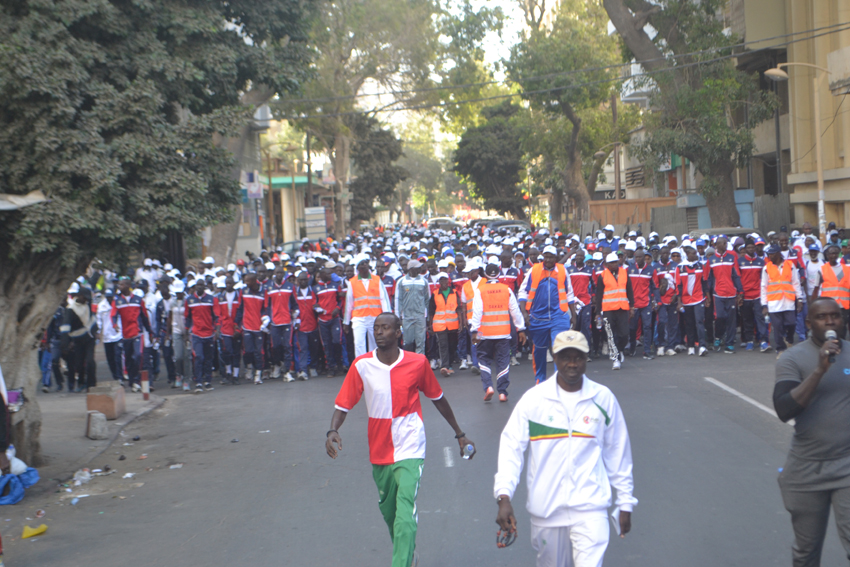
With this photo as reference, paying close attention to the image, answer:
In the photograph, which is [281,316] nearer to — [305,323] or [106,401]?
[305,323]

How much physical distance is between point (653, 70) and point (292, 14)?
16.6 metres

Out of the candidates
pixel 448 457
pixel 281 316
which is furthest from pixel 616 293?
pixel 448 457

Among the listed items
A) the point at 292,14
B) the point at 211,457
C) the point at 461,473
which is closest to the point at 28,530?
the point at 211,457

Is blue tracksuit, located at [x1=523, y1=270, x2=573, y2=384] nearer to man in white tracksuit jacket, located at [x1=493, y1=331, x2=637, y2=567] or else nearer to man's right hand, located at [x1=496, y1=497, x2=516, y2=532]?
man in white tracksuit jacket, located at [x1=493, y1=331, x2=637, y2=567]

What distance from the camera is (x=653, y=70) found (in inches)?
1005

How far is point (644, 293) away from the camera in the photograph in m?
14.5

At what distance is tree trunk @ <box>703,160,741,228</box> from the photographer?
83.9 ft

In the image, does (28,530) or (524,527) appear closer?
(524,527)

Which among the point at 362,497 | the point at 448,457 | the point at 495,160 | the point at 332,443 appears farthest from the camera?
the point at 495,160

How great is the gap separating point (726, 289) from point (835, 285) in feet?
5.94

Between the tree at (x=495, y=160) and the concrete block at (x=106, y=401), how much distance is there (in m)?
46.1

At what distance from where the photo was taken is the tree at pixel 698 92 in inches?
960

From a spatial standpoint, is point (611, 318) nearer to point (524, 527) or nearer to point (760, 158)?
point (524, 527)

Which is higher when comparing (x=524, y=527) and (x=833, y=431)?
(x=833, y=431)
